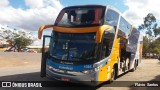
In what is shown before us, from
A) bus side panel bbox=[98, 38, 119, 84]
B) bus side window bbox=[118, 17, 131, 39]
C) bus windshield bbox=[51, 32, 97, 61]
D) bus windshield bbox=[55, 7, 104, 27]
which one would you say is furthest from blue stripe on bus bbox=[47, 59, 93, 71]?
bus side window bbox=[118, 17, 131, 39]

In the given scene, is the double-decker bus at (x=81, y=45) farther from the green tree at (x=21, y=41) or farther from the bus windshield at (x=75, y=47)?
the green tree at (x=21, y=41)

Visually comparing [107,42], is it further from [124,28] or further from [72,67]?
[124,28]

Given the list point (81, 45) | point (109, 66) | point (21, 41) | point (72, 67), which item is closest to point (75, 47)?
point (81, 45)

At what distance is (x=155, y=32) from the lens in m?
94.1

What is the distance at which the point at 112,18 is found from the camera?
44.3 feet

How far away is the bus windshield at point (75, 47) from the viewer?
11.5 meters

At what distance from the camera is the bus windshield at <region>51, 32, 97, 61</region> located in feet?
37.6

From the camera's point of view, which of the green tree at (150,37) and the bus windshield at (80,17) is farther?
the green tree at (150,37)

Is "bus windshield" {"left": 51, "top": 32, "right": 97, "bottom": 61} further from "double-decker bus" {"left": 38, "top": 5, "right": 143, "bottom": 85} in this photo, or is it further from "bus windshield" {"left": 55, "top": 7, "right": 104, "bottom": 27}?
"bus windshield" {"left": 55, "top": 7, "right": 104, "bottom": 27}

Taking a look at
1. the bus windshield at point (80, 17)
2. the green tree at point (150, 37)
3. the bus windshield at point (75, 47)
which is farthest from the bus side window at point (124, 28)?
the green tree at point (150, 37)

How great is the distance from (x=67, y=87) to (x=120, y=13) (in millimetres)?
5505

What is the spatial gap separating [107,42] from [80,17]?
5.45ft

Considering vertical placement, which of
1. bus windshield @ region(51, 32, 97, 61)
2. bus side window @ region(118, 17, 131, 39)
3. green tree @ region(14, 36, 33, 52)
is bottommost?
green tree @ region(14, 36, 33, 52)

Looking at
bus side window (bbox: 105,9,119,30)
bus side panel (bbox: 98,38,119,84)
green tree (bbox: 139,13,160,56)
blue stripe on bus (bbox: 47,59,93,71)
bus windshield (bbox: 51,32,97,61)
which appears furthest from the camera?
green tree (bbox: 139,13,160,56)
